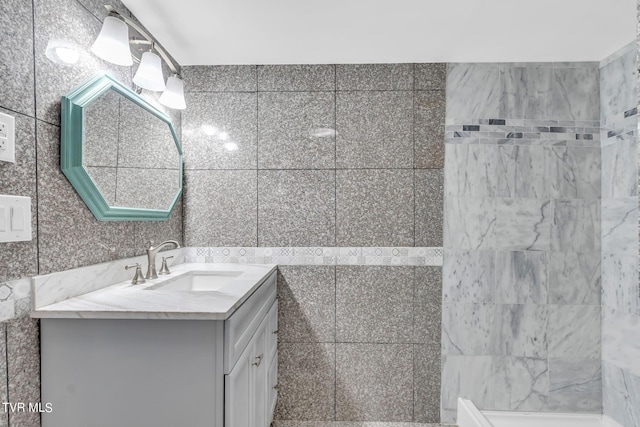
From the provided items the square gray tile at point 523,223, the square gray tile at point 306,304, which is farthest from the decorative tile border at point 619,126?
the square gray tile at point 306,304

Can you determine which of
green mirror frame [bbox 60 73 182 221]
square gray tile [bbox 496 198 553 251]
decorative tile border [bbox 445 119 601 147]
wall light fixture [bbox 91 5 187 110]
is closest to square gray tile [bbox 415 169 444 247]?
decorative tile border [bbox 445 119 601 147]

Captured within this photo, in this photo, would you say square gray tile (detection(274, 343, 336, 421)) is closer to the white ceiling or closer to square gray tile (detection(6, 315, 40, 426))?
square gray tile (detection(6, 315, 40, 426))

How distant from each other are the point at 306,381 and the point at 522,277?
157cm

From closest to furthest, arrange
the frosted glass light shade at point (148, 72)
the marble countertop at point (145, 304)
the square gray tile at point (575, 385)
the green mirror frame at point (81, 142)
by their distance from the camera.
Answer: the marble countertop at point (145, 304)
the green mirror frame at point (81, 142)
the frosted glass light shade at point (148, 72)
the square gray tile at point (575, 385)

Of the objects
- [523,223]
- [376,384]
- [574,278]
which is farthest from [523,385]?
[523,223]

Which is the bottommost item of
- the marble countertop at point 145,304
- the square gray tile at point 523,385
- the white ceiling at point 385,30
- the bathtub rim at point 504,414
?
the bathtub rim at point 504,414

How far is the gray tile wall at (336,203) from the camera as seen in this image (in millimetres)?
2203

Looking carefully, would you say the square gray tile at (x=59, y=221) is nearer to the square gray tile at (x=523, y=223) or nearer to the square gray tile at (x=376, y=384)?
the square gray tile at (x=376, y=384)

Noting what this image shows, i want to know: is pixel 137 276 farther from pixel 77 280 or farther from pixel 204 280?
pixel 204 280

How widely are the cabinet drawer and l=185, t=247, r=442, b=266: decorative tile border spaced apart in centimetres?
31

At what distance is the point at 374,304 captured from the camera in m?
2.21

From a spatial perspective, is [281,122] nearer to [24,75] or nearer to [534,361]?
[24,75]

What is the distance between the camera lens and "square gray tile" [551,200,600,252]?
2.17m

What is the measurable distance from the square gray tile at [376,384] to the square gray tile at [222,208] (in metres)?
1.06
